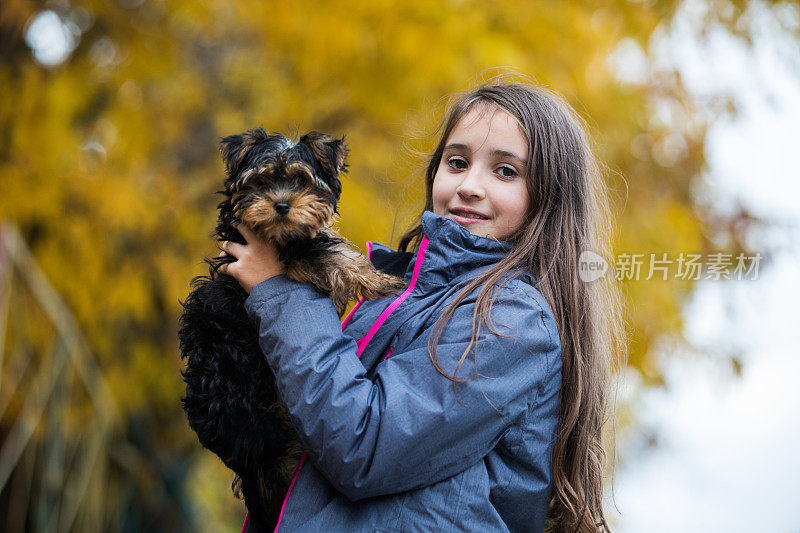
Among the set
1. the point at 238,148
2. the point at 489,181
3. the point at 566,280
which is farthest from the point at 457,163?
the point at 238,148

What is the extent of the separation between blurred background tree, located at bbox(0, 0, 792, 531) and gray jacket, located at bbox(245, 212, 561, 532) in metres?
2.08

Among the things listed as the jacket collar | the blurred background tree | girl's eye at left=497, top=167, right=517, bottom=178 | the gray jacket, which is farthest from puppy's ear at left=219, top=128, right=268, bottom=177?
the blurred background tree

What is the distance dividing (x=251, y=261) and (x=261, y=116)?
331 centimetres

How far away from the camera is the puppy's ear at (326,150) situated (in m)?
2.34

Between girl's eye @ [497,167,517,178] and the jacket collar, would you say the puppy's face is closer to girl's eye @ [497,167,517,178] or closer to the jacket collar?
the jacket collar

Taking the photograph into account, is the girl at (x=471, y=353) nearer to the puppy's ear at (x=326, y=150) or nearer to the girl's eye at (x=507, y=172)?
the girl's eye at (x=507, y=172)

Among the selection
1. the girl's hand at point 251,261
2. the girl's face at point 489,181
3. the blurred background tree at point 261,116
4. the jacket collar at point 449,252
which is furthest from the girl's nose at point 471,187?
the blurred background tree at point 261,116

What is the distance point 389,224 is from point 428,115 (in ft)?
2.68

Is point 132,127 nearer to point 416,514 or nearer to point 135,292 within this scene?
point 135,292

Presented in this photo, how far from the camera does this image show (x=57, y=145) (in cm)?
450

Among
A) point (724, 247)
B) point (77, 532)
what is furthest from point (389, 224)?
point (77, 532)

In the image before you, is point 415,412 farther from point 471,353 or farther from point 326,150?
point 326,150

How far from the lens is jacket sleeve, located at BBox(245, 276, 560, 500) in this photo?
5.89 feet

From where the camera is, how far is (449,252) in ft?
7.16
